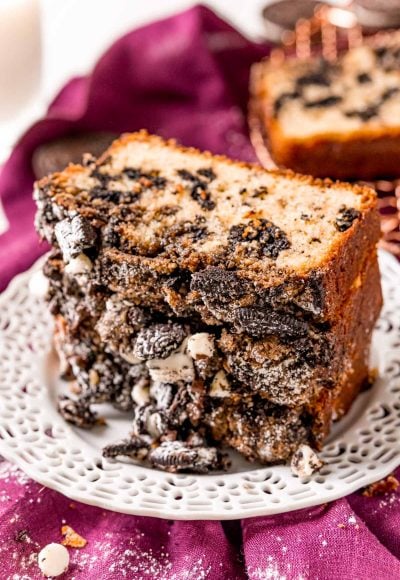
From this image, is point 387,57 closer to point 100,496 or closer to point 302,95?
point 302,95

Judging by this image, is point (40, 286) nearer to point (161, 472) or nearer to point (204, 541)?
point (161, 472)

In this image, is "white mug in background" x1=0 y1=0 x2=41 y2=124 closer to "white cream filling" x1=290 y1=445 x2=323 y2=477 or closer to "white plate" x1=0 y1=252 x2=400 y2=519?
"white plate" x1=0 y1=252 x2=400 y2=519

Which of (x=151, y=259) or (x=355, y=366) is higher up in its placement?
(x=151, y=259)

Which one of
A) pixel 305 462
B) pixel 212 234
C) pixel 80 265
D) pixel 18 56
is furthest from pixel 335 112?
pixel 305 462

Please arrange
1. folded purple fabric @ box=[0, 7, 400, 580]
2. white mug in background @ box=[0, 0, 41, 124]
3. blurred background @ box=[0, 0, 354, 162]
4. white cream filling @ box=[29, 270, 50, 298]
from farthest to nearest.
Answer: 1. blurred background @ box=[0, 0, 354, 162]
2. white mug in background @ box=[0, 0, 41, 124]
3. white cream filling @ box=[29, 270, 50, 298]
4. folded purple fabric @ box=[0, 7, 400, 580]

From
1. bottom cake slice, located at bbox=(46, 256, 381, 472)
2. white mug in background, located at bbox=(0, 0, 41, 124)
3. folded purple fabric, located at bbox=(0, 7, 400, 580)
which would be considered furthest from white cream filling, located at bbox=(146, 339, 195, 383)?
white mug in background, located at bbox=(0, 0, 41, 124)

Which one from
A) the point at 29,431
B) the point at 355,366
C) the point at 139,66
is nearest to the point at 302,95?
the point at 139,66

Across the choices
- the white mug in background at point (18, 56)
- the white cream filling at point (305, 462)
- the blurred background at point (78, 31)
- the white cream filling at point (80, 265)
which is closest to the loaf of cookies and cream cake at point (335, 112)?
the blurred background at point (78, 31)
